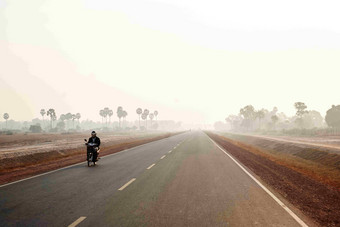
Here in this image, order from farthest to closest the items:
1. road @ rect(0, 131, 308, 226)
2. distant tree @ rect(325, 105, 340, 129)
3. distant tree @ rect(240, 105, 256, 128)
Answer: distant tree @ rect(240, 105, 256, 128)
distant tree @ rect(325, 105, 340, 129)
road @ rect(0, 131, 308, 226)

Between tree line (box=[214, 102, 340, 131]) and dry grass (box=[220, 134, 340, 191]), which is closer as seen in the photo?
dry grass (box=[220, 134, 340, 191])

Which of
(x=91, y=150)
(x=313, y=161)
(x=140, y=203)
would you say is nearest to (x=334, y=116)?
(x=313, y=161)

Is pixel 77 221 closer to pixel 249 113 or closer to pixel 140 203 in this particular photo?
pixel 140 203

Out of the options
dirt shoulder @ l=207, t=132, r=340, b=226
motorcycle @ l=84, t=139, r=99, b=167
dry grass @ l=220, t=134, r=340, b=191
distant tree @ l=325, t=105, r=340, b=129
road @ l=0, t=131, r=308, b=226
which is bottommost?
dry grass @ l=220, t=134, r=340, b=191

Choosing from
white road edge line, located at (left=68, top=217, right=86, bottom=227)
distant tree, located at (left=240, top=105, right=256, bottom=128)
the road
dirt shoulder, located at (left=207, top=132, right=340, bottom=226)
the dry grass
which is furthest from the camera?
distant tree, located at (left=240, top=105, right=256, bottom=128)

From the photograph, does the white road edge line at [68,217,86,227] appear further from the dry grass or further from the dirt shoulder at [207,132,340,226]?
the dry grass

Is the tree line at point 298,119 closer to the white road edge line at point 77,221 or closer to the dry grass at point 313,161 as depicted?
the dry grass at point 313,161

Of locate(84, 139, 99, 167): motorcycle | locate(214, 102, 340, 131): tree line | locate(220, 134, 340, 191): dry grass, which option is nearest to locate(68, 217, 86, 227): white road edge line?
locate(84, 139, 99, 167): motorcycle

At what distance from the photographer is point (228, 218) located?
5.38 metres

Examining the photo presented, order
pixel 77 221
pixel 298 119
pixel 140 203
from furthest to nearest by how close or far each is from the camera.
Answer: pixel 298 119, pixel 140 203, pixel 77 221

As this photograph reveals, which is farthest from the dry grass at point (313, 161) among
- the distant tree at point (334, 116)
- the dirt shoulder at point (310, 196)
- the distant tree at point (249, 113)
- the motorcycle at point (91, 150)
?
the distant tree at point (249, 113)

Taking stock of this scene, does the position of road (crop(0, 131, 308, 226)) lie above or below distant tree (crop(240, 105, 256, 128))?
below

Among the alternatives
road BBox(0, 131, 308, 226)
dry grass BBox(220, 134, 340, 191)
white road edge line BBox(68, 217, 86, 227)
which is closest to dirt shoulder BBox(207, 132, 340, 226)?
road BBox(0, 131, 308, 226)

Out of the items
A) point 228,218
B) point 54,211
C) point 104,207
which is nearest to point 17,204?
point 54,211
